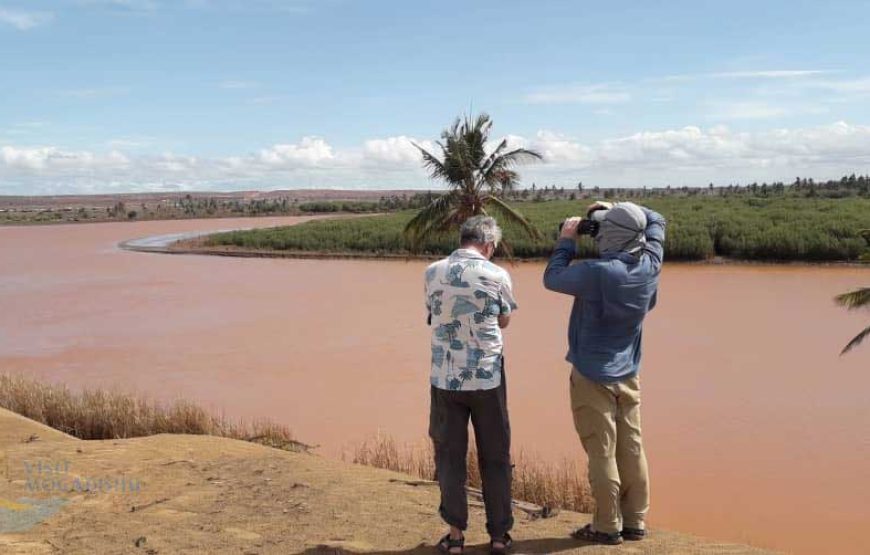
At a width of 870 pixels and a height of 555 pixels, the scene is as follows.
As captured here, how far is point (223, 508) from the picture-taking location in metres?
4.42

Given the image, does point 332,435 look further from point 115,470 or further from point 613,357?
point 613,357

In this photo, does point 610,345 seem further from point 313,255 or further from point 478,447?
point 313,255

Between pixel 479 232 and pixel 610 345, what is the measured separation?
734mm

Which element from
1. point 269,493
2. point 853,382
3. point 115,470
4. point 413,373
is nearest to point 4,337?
point 413,373

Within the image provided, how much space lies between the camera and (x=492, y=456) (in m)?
3.45

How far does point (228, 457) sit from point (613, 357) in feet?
10.2

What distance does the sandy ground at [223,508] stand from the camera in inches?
151

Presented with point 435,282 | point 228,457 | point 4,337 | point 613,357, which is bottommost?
point 4,337

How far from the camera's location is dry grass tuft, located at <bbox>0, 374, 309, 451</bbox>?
22.8 ft

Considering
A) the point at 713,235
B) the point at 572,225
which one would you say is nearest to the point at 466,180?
the point at 572,225

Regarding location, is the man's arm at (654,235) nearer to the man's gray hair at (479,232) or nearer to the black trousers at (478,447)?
the man's gray hair at (479,232)

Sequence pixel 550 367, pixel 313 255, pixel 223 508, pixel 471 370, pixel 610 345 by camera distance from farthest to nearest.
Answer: pixel 313 255
pixel 550 367
pixel 223 508
pixel 610 345
pixel 471 370

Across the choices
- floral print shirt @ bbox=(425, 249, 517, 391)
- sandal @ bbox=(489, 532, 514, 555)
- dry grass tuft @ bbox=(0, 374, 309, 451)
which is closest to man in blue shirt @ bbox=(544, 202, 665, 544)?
floral print shirt @ bbox=(425, 249, 517, 391)

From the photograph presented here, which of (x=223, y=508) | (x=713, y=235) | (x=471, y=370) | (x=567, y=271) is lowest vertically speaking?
(x=223, y=508)
